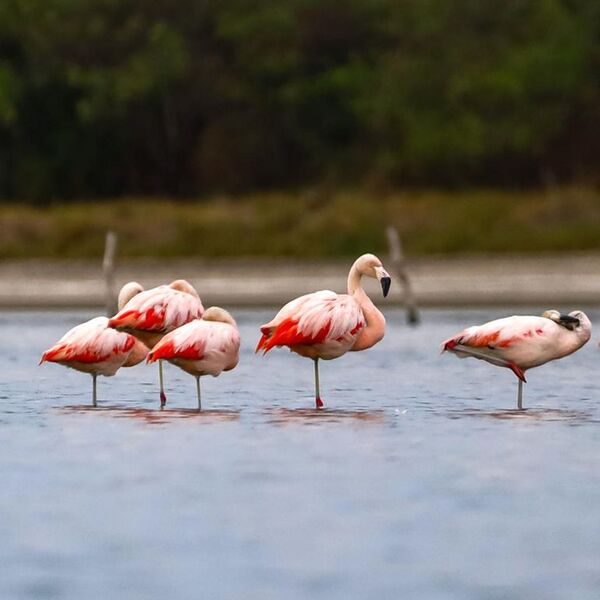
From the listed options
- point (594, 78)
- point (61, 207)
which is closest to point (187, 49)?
point (61, 207)

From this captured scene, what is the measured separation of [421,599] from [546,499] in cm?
269

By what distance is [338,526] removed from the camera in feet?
33.3

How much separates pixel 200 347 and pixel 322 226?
113 ft

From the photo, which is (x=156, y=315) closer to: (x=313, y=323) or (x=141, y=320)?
(x=141, y=320)

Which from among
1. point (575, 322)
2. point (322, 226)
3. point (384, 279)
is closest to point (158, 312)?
point (384, 279)

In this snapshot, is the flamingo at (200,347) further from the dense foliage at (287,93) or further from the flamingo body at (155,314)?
the dense foliage at (287,93)

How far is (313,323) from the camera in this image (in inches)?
627

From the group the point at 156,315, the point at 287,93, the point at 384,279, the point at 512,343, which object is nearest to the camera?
the point at 512,343

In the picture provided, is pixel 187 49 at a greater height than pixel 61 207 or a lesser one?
greater

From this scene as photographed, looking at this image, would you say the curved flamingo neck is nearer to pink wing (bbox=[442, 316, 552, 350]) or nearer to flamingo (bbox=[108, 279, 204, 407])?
pink wing (bbox=[442, 316, 552, 350])

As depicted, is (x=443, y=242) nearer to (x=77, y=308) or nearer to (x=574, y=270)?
(x=574, y=270)

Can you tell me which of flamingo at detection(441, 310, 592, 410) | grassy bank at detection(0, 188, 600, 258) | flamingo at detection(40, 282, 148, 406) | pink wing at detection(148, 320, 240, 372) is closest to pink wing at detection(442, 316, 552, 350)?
flamingo at detection(441, 310, 592, 410)

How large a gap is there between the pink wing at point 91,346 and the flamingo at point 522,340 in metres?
2.60

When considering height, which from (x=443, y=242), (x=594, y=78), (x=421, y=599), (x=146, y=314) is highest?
(x=594, y=78)
